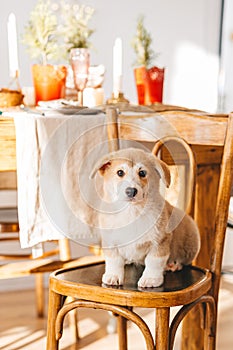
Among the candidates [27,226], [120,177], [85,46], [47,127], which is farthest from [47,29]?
[120,177]

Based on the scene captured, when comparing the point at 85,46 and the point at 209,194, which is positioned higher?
the point at 85,46

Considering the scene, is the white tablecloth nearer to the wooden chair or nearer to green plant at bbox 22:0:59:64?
the wooden chair

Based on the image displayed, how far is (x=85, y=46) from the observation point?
2.08m

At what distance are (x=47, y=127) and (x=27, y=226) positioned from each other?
29cm

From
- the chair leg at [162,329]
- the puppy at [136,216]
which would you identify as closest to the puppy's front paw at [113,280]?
the puppy at [136,216]

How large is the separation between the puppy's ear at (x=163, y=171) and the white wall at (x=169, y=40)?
1.46 meters

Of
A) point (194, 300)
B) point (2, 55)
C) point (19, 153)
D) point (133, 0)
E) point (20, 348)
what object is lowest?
point (20, 348)

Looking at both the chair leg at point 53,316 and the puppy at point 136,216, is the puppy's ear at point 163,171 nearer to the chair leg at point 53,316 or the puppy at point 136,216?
the puppy at point 136,216

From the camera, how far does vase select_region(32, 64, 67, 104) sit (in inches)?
75.9

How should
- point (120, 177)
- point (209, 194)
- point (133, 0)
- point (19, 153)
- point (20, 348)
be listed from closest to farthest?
point (120, 177) < point (19, 153) < point (209, 194) < point (20, 348) < point (133, 0)

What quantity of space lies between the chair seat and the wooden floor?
81 centimetres

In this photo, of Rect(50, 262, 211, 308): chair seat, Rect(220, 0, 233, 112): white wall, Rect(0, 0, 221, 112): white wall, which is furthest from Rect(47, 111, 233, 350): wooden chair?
Rect(220, 0, 233, 112): white wall

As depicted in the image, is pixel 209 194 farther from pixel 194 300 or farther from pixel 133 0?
pixel 133 0

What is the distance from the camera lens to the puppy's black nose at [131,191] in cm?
119
